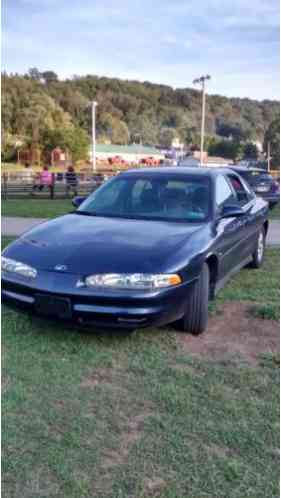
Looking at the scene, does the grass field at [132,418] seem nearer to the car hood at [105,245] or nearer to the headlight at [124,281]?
the headlight at [124,281]

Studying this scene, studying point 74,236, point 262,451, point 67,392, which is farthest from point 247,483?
point 74,236

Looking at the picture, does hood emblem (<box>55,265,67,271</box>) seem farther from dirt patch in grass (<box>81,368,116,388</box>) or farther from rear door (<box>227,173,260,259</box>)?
rear door (<box>227,173,260,259</box>)

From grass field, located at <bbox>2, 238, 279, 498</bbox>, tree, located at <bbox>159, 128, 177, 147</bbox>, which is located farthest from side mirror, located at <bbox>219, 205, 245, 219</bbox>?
tree, located at <bbox>159, 128, 177, 147</bbox>

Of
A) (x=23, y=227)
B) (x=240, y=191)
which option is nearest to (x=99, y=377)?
(x=240, y=191)

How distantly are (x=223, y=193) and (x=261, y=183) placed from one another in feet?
28.7

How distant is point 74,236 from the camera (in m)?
3.81

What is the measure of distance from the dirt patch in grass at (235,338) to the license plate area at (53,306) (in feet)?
3.18

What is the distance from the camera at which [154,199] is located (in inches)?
181

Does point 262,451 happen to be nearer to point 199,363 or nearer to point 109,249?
point 199,363

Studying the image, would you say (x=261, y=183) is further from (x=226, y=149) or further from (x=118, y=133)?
(x=118, y=133)

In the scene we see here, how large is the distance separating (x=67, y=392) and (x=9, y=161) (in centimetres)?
6176

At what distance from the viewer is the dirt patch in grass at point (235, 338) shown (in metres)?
3.58

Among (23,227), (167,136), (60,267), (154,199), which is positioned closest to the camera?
(60,267)

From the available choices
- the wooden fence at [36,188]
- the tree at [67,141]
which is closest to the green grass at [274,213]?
the wooden fence at [36,188]
